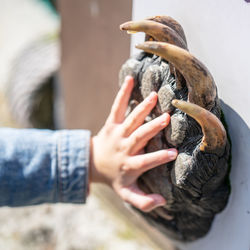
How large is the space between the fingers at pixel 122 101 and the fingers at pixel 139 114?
0.03 m

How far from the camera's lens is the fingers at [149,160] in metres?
0.49

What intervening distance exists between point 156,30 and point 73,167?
11.1 inches

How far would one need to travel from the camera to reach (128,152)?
566 millimetres

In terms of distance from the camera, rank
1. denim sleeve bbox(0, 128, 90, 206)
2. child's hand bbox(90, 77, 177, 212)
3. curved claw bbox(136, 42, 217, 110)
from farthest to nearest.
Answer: denim sleeve bbox(0, 128, 90, 206), child's hand bbox(90, 77, 177, 212), curved claw bbox(136, 42, 217, 110)

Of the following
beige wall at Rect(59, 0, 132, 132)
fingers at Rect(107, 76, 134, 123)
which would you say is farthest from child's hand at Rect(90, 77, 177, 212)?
beige wall at Rect(59, 0, 132, 132)

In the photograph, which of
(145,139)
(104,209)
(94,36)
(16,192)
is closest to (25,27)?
(94,36)

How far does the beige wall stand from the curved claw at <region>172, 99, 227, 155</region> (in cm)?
33

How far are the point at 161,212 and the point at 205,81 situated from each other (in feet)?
0.82

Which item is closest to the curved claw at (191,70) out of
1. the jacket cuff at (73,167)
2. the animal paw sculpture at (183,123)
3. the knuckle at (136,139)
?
the animal paw sculpture at (183,123)

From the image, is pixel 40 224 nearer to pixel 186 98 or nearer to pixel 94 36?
pixel 94 36

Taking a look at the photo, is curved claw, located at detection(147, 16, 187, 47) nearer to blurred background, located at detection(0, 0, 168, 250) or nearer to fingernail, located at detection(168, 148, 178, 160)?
fingernail, located at detection(168, 148, 178, 160)

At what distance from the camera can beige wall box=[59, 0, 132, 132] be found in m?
0.78

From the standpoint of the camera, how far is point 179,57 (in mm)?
403

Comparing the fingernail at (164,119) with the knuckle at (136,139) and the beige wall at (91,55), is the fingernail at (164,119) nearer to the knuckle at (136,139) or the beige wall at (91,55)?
the knuckle at (136,139)
